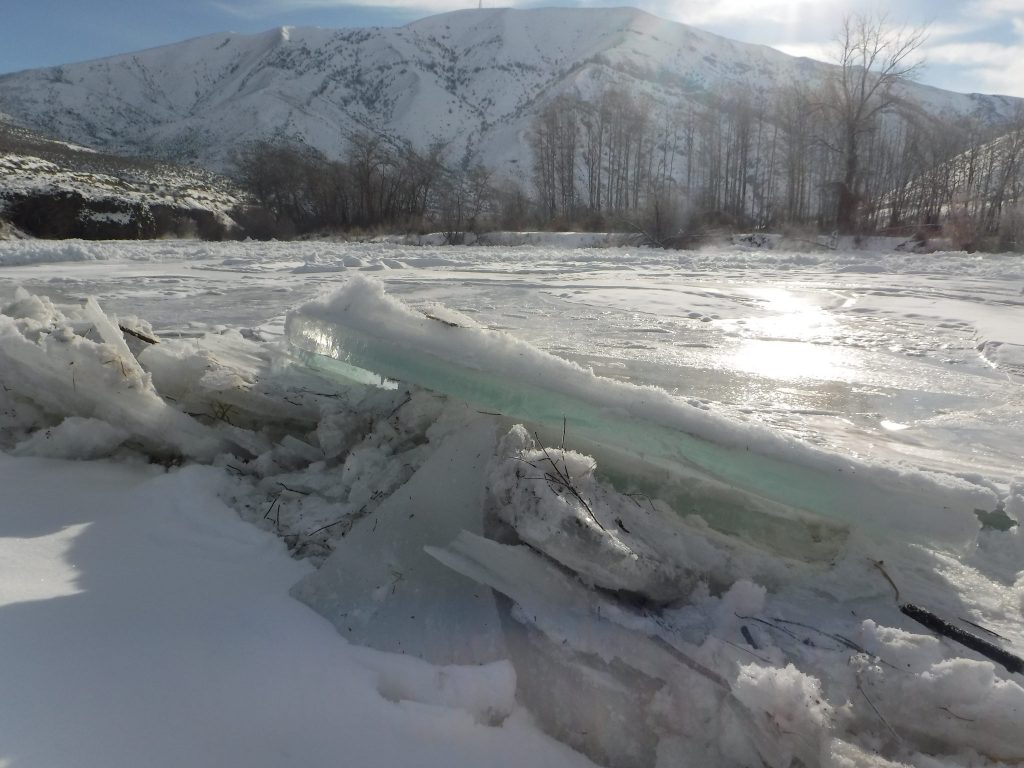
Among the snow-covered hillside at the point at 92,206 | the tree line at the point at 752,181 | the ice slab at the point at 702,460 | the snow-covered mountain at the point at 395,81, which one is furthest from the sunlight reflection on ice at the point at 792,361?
the snow-covered mountain at the point at 395,81

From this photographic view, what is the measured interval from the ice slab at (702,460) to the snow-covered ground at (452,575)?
0.01 m

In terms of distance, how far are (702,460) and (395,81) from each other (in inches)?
4164

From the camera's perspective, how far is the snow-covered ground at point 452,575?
3.88ft

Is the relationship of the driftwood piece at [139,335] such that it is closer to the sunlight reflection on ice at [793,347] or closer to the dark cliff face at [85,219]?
the sunlight reflection on ice at [793,347]

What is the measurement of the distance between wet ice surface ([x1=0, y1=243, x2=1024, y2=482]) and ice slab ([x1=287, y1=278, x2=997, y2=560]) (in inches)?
27.2

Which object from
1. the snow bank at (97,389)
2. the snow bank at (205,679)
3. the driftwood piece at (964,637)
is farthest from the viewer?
the snow bank at (97,389)

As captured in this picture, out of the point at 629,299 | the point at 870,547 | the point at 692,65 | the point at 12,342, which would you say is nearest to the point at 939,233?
A: the point at 629,299

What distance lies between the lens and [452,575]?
154 cm

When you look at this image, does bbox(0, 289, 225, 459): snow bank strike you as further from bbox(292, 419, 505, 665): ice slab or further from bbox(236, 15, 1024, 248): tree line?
bbox(236, 15, 1024, 248): tree line

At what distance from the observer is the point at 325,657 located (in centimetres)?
136

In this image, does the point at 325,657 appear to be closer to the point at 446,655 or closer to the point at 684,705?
the point at 446,655

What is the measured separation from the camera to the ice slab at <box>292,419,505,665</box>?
1400mm

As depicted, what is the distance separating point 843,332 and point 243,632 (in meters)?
4.65

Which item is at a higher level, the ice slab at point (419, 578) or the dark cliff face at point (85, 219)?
the dark cliff face at point (85, 219)
